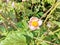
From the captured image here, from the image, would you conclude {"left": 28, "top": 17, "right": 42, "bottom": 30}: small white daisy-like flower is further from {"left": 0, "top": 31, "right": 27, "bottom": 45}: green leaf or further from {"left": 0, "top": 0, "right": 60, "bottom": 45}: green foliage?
{"left": 0, "top": 31, "right": 27, "bottom": 45}: green leaf

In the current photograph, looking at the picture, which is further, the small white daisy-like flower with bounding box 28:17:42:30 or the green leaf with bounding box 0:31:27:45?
the small white daisy-like flower with bounding box 28:17:42:30

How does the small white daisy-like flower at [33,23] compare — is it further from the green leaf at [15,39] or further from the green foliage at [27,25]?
the green leaf at [15,39]

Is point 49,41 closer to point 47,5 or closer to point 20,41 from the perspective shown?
point 20,41

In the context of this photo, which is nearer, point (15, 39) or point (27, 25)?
point (15, 39)

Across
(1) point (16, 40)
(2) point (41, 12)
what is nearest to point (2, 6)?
(2) point (41, 12)

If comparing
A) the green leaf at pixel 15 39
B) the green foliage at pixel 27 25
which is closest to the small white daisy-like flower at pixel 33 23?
the green foliage at pixel 27 25

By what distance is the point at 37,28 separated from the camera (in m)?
1.53

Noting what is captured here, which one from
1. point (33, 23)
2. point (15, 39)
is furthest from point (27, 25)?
point (15, 39)

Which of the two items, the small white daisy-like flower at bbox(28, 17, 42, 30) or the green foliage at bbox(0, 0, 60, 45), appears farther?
the small white daisy-like flower at bbox(28, 17, 42, 30)

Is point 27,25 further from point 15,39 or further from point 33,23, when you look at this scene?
point 15,39

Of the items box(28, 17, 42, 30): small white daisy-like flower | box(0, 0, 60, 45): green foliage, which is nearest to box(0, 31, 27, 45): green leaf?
box(0, 0, 60, 45): green foliage

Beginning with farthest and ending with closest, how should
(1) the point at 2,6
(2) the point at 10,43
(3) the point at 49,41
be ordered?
1. (1) the point at 2,6
2. (3) the point at 49,41
3. (2) the point at 10,43

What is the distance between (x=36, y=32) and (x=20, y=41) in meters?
0.21

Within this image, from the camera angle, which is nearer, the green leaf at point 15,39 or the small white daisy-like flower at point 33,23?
the green leaf at point 15,39
